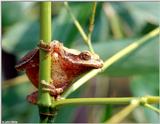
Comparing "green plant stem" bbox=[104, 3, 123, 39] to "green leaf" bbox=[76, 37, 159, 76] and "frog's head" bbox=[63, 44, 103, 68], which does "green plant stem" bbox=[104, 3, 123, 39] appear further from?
"frog's head" bbox=[63, 44, 103, 68]

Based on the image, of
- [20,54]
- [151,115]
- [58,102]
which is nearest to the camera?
[58,102]

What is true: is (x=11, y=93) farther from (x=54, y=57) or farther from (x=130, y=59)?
(x=54, y=57)

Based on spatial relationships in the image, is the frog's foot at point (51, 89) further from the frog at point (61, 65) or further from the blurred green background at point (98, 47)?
the blurred green background at point (98, 47)

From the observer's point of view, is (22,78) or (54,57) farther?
(22,78)

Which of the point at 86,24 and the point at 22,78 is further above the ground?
the point at 86,24

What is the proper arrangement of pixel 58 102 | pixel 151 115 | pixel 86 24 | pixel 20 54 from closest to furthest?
pixel 58 102, pixel 151 115, pixel 86 24, pixel 20 54

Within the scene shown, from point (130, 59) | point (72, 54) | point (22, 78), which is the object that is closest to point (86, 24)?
point (130, 59)

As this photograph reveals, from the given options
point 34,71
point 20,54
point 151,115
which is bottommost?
point 151,115

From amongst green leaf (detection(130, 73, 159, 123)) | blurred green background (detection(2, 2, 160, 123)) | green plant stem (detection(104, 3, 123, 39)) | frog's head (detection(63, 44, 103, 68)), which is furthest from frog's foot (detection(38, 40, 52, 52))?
green plant stem (detection(104, 3, 123, 39))
